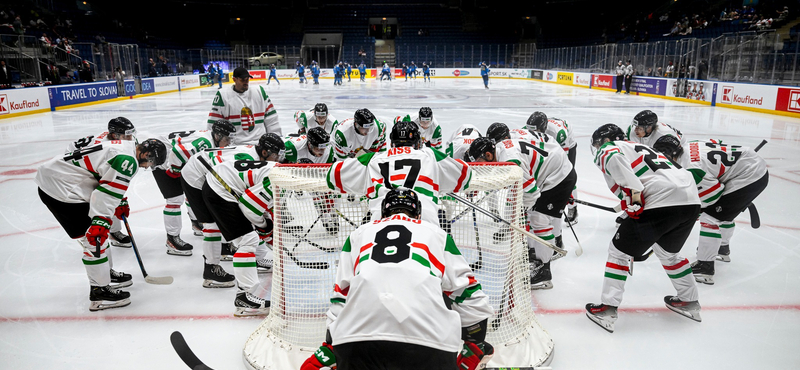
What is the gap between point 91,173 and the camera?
372 cm

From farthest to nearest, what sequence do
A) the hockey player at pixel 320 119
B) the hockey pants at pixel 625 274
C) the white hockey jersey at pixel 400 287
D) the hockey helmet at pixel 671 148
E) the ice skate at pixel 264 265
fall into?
the hockey player at pixel 320 119 < the ice skate at pixel 264 265 < the hockey helmet at pixel 671 148 < the hockey pants at pixel 625 274 < the white hockey jersey at pixel 400 287

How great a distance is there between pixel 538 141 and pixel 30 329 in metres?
4.05

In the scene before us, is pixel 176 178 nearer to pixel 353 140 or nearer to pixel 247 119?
pixel 247 119

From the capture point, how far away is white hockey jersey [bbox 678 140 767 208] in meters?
4.09

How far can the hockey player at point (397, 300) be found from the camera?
1.84m

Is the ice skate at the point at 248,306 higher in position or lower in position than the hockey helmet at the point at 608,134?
lower

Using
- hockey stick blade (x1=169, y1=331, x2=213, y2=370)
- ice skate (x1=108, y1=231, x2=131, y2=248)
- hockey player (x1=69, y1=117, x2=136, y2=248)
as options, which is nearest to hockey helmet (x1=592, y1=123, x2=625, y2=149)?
hockey stick blade (x1=169, y1=331, x2=213, y2=370)

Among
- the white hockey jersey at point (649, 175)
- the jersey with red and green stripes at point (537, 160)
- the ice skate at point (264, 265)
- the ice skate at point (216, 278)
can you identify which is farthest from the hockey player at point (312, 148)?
the white hockey jersey at point (649, 175)

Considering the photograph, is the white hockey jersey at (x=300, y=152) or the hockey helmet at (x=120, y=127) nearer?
the hockey helmet at (x=120, y=127)

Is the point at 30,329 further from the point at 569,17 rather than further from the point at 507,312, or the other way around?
the point at 569,17

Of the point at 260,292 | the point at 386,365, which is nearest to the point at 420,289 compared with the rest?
the point at 386,365

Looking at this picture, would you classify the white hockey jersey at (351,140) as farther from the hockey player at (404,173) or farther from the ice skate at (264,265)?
the hockey player at (404,173)

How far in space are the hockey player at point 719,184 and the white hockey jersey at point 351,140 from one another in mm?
2970

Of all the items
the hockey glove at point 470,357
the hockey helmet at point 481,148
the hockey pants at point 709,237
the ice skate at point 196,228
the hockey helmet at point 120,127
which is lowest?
the ice skate at point 196,228
